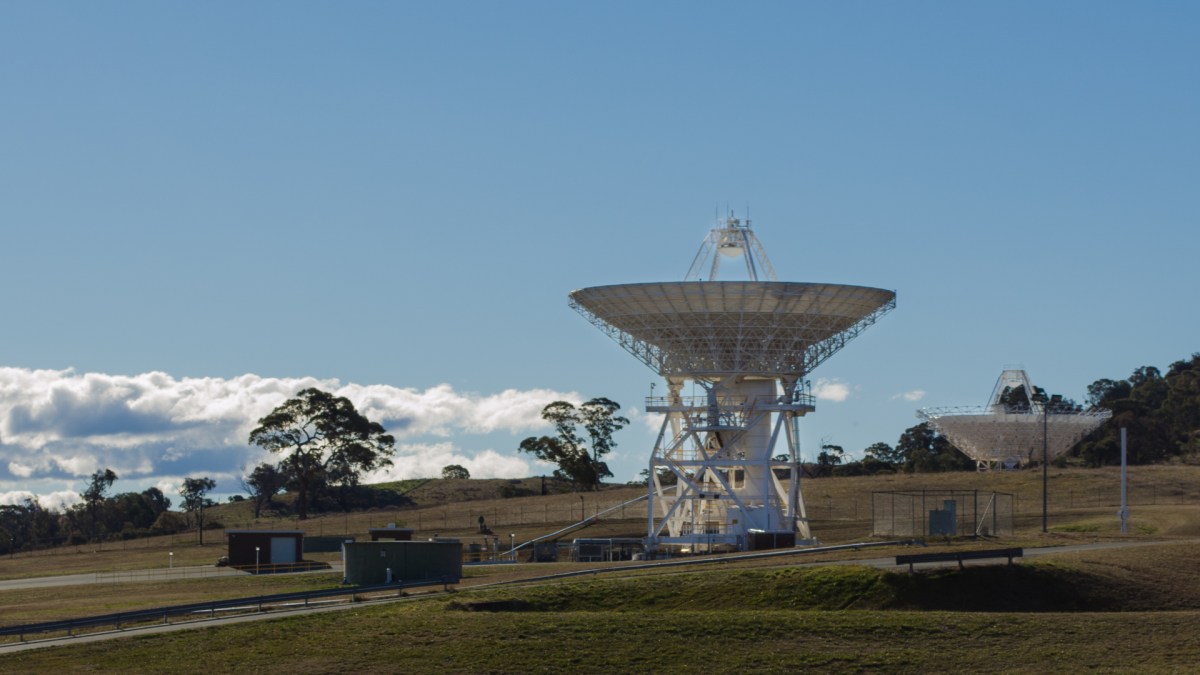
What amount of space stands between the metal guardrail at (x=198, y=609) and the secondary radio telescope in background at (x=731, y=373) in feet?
77.2

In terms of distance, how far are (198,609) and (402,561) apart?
1142cm

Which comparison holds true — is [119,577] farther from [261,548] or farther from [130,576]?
[261,548]

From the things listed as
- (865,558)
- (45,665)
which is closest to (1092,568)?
(865,558)

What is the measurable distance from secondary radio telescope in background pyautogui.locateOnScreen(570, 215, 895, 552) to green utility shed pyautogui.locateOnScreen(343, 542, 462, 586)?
66.3 feet

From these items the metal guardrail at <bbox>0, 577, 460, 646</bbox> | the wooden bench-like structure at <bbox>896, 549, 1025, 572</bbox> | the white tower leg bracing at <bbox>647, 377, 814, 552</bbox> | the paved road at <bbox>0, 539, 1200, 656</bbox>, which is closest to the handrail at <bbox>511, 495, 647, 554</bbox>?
the white tower leg bracing at <bbox>647, 377, 814, 552</bbox>

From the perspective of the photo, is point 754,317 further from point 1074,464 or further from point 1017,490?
point 1074,464

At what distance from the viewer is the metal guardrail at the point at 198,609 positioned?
41562 millimetres

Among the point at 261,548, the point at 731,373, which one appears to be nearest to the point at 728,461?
the point at 731,373

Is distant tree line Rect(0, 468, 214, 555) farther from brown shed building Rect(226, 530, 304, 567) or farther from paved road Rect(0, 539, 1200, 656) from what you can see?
paved road Rect(0, 539, 1200, 656)

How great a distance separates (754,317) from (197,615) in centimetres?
3573

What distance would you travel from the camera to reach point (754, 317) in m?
75.9

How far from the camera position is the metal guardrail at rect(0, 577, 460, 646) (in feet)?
136

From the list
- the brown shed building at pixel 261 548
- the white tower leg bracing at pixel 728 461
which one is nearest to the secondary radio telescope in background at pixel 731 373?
the white tower leg bracing at pixel 728 461

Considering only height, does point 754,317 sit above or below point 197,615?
above
